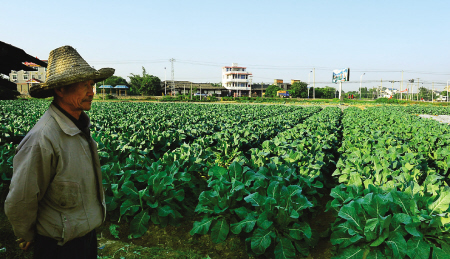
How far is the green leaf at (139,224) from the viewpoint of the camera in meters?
3.93

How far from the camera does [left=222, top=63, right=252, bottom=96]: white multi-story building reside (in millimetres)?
101562

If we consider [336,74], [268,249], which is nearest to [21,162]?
[268,249]

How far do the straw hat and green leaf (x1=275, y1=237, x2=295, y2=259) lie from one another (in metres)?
2.63

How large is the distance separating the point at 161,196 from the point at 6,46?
257 cm

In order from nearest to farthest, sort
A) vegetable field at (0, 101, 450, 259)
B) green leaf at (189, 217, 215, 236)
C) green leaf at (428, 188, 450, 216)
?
vegetable field at (0, 101, 450, 259) < green leaf at (428, 188, 450, 216) < green leaf at (189, 217, 215, 236)

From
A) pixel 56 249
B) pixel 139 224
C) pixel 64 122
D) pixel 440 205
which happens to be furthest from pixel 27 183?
pixel 440 205

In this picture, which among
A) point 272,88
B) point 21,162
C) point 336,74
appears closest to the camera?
point 21,162

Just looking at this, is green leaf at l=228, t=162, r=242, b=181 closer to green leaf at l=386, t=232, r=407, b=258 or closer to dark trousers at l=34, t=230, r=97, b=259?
green leaf at l=386, t=232, r=407, b=258

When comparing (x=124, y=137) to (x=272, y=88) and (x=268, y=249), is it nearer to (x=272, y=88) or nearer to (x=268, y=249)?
(x=268, y=249)

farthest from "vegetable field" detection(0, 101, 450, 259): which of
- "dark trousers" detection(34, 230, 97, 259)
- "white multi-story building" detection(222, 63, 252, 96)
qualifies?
"white multi-story building" detection(222, 63, 252, 96)

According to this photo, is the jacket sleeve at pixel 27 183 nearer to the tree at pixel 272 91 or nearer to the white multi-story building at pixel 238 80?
the tree at pixel 272 91

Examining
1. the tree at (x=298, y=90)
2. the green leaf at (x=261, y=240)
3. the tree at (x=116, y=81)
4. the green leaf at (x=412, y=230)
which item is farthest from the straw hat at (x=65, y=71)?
the tree at (x=116, y=81)

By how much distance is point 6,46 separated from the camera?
2799 millimetres

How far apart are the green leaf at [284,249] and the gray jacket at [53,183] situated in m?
2.07
